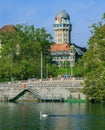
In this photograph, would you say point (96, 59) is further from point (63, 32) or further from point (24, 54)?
point (63, 32)

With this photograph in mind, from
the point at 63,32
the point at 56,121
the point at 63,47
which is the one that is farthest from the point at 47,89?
the point at 63,32


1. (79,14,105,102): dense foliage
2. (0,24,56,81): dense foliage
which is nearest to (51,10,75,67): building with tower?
(0,24,56,81): dense foliage

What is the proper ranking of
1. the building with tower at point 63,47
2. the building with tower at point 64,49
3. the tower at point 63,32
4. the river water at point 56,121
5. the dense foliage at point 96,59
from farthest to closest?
the tower at point 63,32, the building with tower at point 63,47, the building with tower at point 64,49, the dense foliage at point 96,59, the river water at point 56,121

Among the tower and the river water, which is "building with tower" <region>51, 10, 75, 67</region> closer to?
the tower

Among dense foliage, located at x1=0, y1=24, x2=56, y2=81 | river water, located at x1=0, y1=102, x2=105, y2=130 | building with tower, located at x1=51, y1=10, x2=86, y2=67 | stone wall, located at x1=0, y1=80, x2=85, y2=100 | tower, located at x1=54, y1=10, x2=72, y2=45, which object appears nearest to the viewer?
river water, located at x1=0, y1=102, x2=105, y2=130

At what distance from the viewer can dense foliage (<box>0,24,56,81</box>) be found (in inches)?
3797

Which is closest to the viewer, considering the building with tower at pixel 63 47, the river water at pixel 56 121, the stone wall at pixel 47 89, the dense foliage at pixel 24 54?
the river water at pixel 56 121

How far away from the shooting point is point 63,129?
42.5 m

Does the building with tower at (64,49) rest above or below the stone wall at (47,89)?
above

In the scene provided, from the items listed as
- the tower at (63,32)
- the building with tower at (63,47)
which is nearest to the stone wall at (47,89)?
the building with tower at (63,47)

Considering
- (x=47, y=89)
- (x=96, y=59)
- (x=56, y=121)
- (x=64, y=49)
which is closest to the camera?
(x=56, y=121)

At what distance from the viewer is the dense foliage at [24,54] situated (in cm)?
9644

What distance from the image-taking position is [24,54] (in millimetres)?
102750

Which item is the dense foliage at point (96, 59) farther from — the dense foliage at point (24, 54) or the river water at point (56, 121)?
the dense foliage at point (24, 54)
